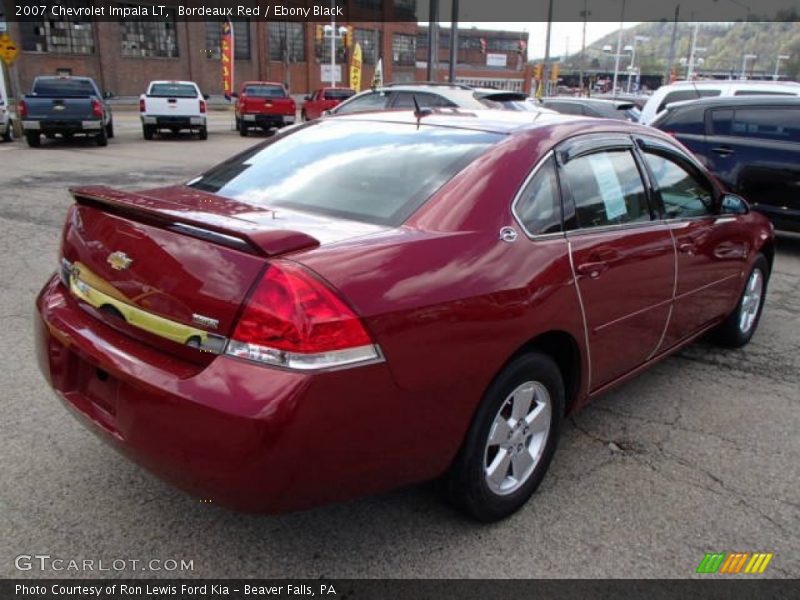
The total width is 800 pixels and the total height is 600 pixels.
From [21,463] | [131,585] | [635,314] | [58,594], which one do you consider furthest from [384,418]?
[21,463]

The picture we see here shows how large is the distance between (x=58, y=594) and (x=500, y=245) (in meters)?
1.98

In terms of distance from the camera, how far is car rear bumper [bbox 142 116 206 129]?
2095cm

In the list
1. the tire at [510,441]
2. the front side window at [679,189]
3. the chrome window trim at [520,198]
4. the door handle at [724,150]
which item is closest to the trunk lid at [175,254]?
the chrome window trim at [520,198]

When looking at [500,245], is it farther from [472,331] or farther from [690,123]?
[690,123]

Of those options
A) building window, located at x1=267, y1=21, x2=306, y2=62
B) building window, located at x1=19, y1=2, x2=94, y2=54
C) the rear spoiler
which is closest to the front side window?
the rear spoiler

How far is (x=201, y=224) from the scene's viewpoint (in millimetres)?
2289

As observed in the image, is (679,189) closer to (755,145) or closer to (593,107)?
(755,145)

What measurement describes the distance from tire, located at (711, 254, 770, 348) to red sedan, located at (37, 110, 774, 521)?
1349 mm

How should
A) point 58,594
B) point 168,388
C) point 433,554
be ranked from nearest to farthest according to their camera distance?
point 168,388
point 58,594
point 433,554

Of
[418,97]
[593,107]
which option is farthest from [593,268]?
[593,107]

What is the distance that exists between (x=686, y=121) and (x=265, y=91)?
19209 millimetres

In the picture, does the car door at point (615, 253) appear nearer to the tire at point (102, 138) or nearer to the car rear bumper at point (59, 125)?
the car rear bumper at point (59, 125)

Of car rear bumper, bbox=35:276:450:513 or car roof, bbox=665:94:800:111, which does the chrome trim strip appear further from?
car roof, bbox=665:94:800:111

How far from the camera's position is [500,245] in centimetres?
260
